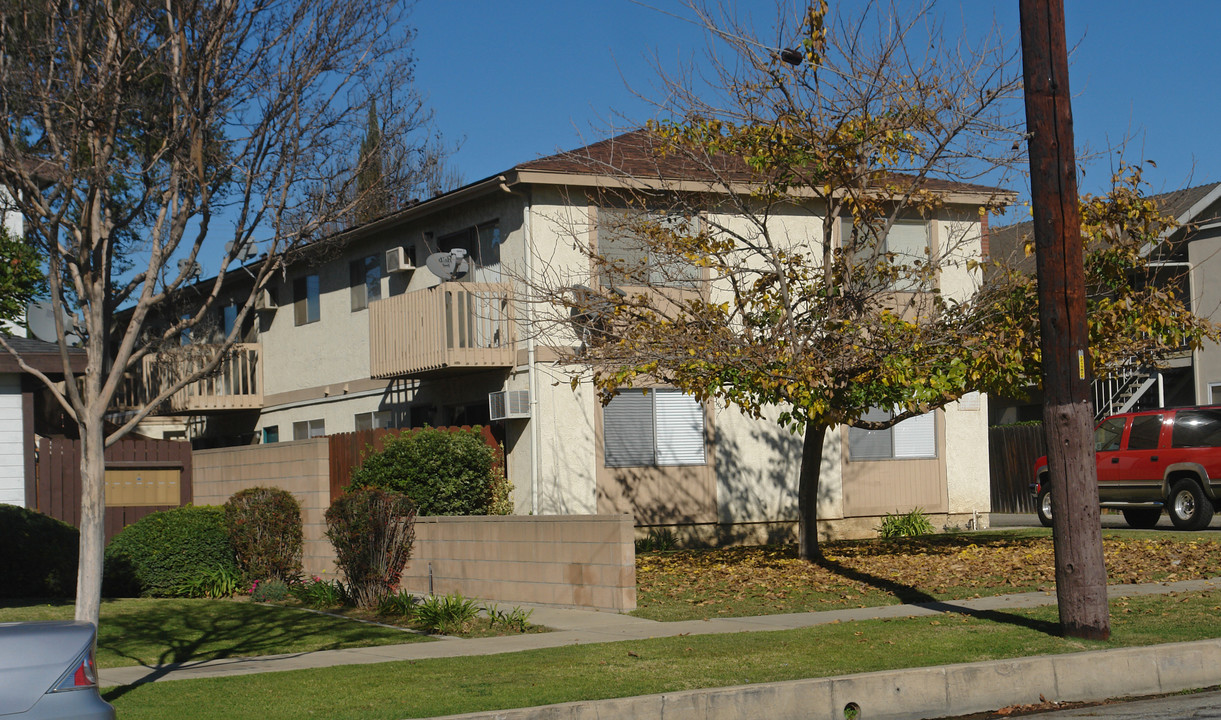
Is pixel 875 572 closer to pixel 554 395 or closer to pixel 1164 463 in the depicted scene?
pixel 554 395

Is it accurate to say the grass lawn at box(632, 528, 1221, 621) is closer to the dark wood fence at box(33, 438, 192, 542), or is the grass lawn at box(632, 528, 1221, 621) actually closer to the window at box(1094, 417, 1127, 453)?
the window at box(1094, 417, 1127, 453)

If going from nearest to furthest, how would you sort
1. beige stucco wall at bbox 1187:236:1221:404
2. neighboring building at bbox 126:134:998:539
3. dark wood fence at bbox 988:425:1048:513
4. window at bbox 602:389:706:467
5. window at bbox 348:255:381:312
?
neighboring building at bbox 126:134:998:539, window at bbox 602:389:706:467, window at bbox 348:255:381:312, beige stucco wall at bbox 1187:236:1221:404, dark wood fence at bbox 988:425:1048:513

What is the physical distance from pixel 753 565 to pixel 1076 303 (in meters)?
7.40

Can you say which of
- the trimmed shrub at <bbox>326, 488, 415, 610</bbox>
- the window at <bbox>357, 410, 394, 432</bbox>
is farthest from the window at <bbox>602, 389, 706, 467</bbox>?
the trimmed shrub at <bbox>326, 488, 415, 610</bbox>

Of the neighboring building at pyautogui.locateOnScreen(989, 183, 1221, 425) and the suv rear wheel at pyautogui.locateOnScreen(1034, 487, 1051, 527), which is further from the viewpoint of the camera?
the neighboring building at pyautogui.locateOnScreen(989, 183, 1221, 425)

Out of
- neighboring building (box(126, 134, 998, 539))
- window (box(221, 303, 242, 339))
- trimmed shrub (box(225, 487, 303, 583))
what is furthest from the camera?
window (box(221, 303, 242, 339))

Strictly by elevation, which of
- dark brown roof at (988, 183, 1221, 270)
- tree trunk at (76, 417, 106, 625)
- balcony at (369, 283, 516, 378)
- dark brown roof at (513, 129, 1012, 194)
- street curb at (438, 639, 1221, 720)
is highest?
dark brown roof at (513, 129, 1012, 194)

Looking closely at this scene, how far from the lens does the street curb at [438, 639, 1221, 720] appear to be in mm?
8148

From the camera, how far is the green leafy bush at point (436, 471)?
1778 cm

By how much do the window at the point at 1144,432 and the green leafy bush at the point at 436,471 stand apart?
38.0ft

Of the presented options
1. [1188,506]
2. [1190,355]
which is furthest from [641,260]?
[1190,355]

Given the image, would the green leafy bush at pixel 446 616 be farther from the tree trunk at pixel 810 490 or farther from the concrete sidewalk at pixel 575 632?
the tree trunk at pixel 810 490

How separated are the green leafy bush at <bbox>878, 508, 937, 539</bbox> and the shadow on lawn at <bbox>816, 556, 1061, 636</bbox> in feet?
17.6

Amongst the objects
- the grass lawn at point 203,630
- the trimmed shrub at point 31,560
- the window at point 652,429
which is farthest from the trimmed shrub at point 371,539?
the window at point 652,429
